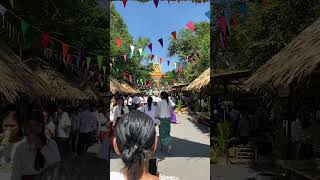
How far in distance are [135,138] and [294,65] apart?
5020mm

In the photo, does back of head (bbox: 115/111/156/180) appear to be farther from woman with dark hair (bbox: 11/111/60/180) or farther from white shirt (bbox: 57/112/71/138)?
white shirt (bbox: 57/112/71/138)

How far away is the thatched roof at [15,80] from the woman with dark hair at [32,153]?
6.51 ft

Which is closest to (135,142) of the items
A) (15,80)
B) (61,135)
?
(15,80)

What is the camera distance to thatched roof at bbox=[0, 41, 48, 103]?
7.04 m

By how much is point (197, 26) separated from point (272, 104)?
4358 cm

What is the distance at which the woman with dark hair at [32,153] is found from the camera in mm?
4961

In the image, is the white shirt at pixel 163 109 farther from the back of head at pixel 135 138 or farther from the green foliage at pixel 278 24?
the back of head at pixel 135 138

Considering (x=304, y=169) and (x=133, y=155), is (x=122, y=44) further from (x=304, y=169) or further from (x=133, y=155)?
(x=133, y=155)

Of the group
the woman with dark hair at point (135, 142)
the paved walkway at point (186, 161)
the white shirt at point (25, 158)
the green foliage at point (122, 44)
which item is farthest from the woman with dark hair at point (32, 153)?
the green foliage at point (122, 44)

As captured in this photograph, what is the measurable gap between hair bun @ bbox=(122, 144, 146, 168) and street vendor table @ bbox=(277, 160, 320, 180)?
4960 mm

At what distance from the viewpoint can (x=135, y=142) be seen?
8.18 ft

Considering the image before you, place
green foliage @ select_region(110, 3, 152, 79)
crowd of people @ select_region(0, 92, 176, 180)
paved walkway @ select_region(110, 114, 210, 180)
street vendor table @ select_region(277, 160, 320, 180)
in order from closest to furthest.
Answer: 1. crowd of people @ select_region(0, 92, 176, 180)
2. street vendor table @ select_region(277, 160, 320, 180)
3. paved walkway @ select_region(110, 114, 210, 180)
4. green foliage @ select_region(110, 3, 152, 79)

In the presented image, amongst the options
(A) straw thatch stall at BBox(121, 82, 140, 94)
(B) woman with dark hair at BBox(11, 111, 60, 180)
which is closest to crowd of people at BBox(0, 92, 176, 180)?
(B) woman with dark hair at BBox(11, 111, 60, 180)

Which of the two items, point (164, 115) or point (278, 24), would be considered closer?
point (164, 115)
